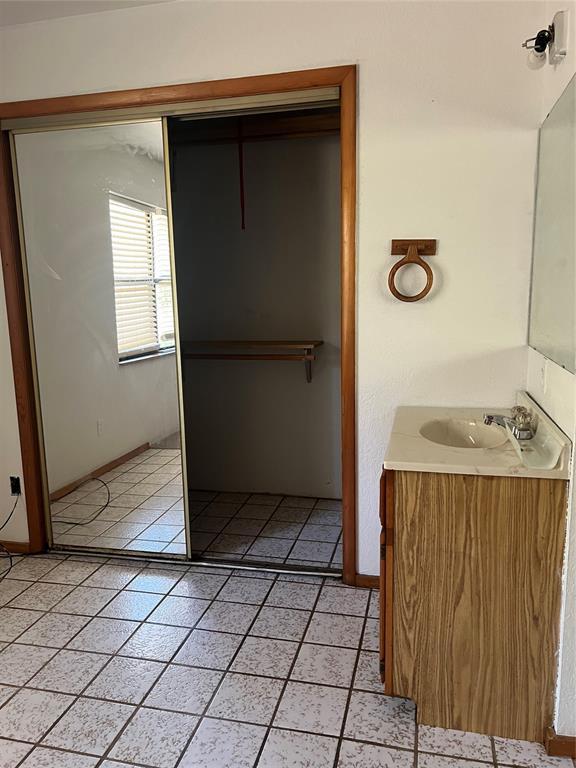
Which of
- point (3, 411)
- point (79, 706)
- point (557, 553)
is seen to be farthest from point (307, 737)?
point (3, 411)

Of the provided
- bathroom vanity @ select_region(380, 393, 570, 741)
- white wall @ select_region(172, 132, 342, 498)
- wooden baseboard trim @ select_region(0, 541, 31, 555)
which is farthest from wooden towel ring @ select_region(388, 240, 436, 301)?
wooden baseboard trim @ select_region(0, 541, 31, 555)

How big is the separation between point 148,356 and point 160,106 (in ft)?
3.86

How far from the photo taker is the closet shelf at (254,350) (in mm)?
3506

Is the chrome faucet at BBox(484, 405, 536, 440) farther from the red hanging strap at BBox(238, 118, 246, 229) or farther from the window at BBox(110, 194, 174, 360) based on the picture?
the red hanging strap at BBox(238, 118, 246, 229)

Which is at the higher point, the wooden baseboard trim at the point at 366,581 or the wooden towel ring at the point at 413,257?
the wooden towel ring at the point at 413,257

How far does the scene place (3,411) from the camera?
300 centimetres

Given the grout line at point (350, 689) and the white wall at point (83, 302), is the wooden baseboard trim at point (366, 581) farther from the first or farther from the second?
the white wall at point (83, 302)

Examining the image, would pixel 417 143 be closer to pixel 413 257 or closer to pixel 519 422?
pixel 413 257

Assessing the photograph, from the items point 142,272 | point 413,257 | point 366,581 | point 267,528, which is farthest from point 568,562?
point 142,272

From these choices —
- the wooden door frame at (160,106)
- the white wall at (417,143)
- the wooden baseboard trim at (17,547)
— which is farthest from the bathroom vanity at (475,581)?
the wooden baseboard trim at (17,547)

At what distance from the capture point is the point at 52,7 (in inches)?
98.0

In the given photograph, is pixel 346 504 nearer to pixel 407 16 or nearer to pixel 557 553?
pixel 557 553

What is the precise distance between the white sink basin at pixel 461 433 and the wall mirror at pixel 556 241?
0.36 meters

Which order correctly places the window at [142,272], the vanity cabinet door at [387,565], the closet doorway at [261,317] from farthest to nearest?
the closet doorway at [261,317] → the window at [142,272] → the vanity cabinet door at [387,565]
